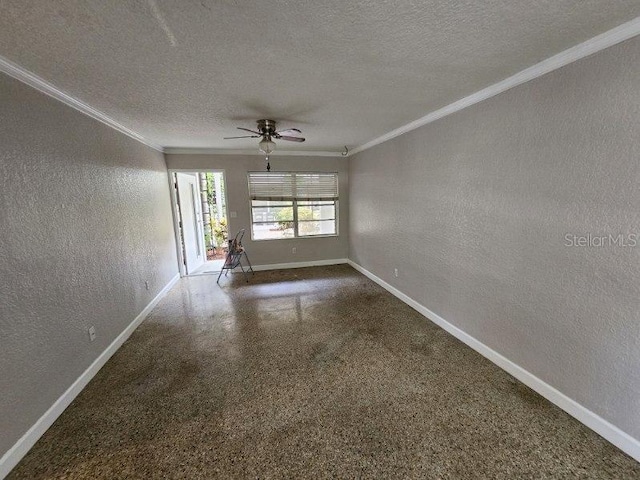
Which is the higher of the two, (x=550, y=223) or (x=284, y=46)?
(x=284, y=46)

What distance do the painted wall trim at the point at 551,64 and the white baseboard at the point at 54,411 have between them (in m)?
3.95

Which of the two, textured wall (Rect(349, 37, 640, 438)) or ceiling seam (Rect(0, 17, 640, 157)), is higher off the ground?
ceiling seam (Rect(0, 17, 640, 157))

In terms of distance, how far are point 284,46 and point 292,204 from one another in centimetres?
387

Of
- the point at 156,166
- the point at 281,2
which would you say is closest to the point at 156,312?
the point at 156,166

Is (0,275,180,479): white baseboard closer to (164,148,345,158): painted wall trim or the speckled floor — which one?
the speckled floor

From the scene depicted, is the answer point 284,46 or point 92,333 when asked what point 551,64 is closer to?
point 284,46

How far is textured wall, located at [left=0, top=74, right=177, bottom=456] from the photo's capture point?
1.57 m

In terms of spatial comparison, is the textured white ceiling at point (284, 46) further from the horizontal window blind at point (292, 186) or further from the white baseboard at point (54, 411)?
the horizontal window blind at point (292, 186)

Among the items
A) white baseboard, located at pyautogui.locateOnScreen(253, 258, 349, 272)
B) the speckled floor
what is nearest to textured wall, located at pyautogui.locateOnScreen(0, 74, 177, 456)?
the speckled floor

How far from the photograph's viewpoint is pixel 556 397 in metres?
1.84

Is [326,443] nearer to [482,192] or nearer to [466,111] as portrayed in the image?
[482,192]

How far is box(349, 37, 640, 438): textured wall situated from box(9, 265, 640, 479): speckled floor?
37 cm

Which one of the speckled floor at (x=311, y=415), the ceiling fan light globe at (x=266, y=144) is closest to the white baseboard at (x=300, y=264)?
the speckled floor at (x=311, y=415)

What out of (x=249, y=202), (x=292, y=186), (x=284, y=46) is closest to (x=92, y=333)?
(x=284, y=46)
